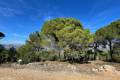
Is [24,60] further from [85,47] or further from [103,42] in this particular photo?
[103,42]

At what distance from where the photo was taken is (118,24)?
28484 millimetres

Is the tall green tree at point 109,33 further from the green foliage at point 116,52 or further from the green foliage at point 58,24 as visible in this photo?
the green foliage at point 58,24

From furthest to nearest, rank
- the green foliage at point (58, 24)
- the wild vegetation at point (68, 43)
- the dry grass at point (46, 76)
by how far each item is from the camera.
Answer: the green foliage at point (58, 24) → the wild vegetation at point (68, 43) → the dry grass at point (46, 76)

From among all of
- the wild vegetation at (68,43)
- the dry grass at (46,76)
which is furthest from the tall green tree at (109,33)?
the dry grass at (46,76)

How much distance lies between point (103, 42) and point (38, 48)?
1091cm

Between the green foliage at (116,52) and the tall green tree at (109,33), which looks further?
the green foliage at (116,52)

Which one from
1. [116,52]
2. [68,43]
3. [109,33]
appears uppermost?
[109,33]

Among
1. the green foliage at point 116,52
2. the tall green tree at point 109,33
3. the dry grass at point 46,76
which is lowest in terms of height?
the dry grass at point 46,76

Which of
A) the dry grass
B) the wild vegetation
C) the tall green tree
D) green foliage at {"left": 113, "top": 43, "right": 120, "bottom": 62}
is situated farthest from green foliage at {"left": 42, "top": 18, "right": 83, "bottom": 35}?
the dry grass

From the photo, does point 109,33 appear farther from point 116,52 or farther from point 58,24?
point 58,24

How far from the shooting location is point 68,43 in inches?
1005

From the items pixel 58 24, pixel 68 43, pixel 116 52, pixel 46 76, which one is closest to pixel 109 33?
pixel 116 52

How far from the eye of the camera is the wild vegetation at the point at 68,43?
25.6 metres

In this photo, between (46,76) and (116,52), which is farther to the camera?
(116,52)
